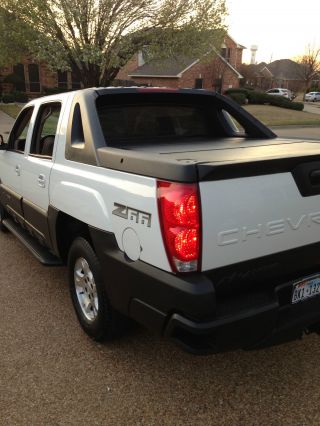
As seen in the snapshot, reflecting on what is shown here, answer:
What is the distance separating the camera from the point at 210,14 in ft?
77.4

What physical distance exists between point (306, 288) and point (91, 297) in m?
1.55

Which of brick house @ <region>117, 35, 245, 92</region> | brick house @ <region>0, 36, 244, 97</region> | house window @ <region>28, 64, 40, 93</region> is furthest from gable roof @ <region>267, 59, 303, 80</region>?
house window @ <region>28, 64, 40, 93</region>

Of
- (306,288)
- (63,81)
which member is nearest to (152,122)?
(306,288)

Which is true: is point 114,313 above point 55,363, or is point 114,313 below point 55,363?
above

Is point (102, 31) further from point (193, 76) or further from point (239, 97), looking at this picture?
point (193, 76)

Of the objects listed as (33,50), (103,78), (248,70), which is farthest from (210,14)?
(248,70)

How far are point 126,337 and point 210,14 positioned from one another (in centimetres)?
2405

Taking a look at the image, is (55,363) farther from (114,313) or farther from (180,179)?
(180,179)

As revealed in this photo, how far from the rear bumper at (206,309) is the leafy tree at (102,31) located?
68.5 feet

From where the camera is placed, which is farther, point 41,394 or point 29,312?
point 29,312

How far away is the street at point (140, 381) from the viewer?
2.39 m

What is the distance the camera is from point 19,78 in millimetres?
40469

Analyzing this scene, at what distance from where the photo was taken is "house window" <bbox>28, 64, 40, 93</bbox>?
137 ft

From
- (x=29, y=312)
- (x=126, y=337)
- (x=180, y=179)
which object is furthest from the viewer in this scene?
(x=29, y=312)
